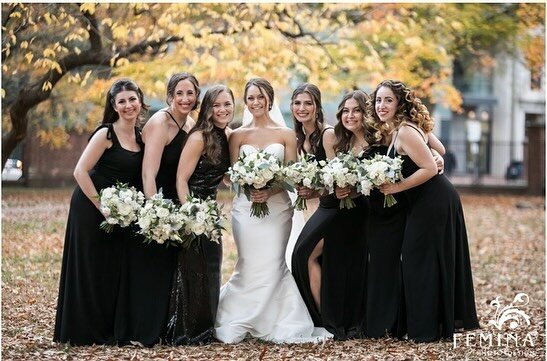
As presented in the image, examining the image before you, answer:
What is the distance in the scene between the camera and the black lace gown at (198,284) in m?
8.03

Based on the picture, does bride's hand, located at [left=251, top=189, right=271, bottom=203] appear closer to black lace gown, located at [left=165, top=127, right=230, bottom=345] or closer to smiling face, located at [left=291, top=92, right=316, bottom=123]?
black lace gown, located at [left=165, top=127, right=230, bottom=345]

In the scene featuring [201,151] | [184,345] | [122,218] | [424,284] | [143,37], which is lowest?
[184,345]

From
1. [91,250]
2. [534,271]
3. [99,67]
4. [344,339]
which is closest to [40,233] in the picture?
[99,67]

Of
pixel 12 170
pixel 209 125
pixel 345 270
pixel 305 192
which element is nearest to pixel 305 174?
pixel 305 192

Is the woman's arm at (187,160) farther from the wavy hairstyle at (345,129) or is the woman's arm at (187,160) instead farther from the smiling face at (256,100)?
the wavy hairstyle at (345,129)

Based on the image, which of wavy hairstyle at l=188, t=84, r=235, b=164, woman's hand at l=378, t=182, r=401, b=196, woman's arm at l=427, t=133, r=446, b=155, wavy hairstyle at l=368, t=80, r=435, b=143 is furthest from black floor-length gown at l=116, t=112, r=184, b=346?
woman's arm at l=427, t=133, r=446, b=155

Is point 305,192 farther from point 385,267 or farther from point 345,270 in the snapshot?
point 385,267

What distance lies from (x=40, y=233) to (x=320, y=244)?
583cm

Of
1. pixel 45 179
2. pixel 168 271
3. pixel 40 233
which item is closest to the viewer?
pixel 168 271

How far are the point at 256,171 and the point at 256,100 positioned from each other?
825mm

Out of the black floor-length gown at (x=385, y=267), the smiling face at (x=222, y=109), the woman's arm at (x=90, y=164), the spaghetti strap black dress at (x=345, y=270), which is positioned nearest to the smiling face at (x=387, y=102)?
the black floor-length gown at (x=385, y=267)

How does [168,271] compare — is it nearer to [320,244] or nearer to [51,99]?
[320,244]

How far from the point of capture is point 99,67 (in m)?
13.0

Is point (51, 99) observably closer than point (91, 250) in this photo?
No
